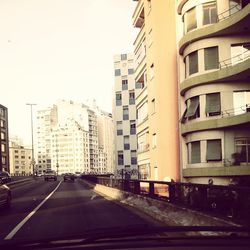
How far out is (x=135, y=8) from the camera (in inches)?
1694

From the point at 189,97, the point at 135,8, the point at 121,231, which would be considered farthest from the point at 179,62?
the point at 121,231

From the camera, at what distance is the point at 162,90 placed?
33.8 metres

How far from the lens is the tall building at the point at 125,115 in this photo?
79.6 m

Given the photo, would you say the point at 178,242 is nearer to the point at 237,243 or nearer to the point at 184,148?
the point at 237,243

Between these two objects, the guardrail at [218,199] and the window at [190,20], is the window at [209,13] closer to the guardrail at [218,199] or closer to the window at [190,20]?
the window at [190,20]

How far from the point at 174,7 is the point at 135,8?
10.1 metres

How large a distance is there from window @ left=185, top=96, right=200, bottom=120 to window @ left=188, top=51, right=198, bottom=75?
1779 mm

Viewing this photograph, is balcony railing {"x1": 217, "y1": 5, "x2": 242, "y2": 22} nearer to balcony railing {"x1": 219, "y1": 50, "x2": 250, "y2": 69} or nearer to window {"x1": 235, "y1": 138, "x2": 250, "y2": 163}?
balcony railing {"x1": 219, "y1": 50, "x2": 250, "y2": 69}

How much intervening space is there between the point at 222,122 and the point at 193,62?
4.76m

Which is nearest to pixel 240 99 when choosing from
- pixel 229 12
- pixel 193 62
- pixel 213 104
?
pixel 213 104

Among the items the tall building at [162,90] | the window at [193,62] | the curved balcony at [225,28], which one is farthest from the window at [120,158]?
the curved balcony at [225,28]

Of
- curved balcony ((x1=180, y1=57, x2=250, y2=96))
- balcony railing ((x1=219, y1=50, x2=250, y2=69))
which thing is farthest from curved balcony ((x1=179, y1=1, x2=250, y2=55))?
curved balcony ((x1=180, y1=57, x2=250, y2=96))

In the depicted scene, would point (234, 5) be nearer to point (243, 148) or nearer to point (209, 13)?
point (209, 13)

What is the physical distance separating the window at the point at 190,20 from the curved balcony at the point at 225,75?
335cm
